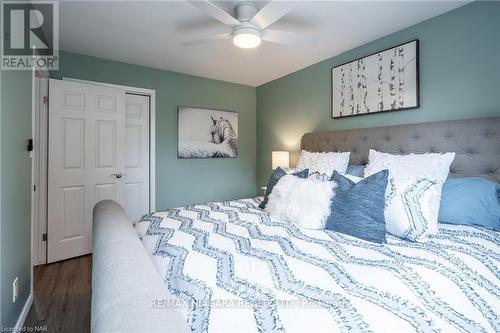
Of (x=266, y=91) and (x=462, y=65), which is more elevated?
(x=266, y=91)

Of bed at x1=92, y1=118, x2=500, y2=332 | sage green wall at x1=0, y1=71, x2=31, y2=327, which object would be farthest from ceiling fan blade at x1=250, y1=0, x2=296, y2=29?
sage green wall at x1=0, y1=71, x2=31, y2=327

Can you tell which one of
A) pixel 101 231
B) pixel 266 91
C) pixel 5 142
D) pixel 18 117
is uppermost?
pixel 266 91

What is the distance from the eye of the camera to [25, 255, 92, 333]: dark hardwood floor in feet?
5.60

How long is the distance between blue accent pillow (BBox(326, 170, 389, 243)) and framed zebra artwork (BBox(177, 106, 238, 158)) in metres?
2.59

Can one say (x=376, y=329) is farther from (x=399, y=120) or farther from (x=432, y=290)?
(x=399, y=120)

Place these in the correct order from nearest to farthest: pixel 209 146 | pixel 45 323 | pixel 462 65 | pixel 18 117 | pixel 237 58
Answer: pixel 18 117 < pixel 45 323 < pixel 462 65 < pixel 237 58 < pixel 209 146

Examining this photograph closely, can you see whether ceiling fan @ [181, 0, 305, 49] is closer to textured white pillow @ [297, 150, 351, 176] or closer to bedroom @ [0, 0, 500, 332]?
bedroom @ [0, 0, 500, 332]

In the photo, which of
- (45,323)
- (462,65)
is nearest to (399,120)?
(462,65)

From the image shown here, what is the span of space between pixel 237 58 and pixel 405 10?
1.77 meters

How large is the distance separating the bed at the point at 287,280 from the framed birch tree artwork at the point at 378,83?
1.35 metres

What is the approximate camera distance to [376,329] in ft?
2.21

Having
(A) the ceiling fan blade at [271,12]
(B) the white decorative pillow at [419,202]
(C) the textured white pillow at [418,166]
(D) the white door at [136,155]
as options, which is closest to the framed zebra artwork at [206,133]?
(D) the white door at [136,155]

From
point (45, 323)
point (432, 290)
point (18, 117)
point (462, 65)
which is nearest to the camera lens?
point (432, 290)

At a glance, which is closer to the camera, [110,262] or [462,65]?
[110,262]
